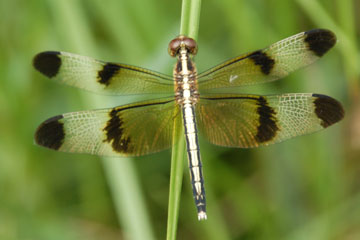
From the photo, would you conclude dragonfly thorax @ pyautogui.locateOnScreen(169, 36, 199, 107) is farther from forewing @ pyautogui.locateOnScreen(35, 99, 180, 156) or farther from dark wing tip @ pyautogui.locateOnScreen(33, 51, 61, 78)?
dark wing tip @ pyautogui.locateOnScreen(33, 51, 61, 78)

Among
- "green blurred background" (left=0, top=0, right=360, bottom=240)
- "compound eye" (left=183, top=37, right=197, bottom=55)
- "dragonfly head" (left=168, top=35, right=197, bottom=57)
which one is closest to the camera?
"compound eye" (left=183, top=37, right=197, bottom=55)

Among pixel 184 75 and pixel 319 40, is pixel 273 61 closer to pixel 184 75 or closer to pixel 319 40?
pixel 319 40

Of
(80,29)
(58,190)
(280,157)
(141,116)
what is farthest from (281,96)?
(58,190)

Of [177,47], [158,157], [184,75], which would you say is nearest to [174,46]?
[177,47]

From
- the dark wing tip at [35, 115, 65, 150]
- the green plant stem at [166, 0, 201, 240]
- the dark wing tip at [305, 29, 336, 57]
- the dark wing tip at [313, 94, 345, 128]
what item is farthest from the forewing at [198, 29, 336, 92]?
the dark wing tip at [35, 115, 65, 150]

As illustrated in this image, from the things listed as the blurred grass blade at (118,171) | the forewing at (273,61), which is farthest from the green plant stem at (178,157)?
the blurred grass blade at (118,171)

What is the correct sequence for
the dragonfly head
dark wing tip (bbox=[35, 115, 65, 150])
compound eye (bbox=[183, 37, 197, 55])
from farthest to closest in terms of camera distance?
the dragonfly head → dark wing tip (bbox=[35, 115, 65, 150]) → compound eye (bbox=[183, 37, 197, 55])

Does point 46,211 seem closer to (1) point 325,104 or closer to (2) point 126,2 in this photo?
(2) point 126,2
